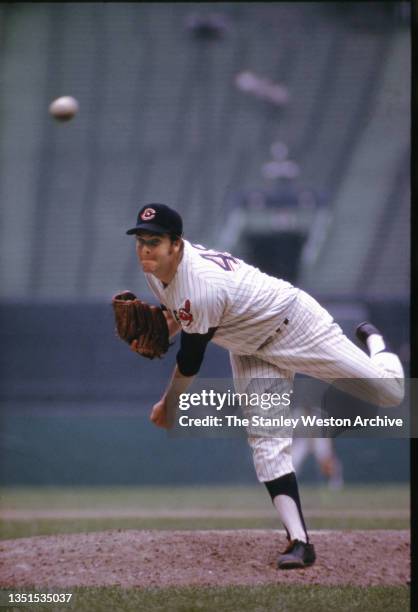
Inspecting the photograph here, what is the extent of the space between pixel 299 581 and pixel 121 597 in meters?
0.58

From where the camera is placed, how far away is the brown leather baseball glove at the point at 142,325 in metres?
3.11

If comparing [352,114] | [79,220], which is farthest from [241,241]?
[352,114]

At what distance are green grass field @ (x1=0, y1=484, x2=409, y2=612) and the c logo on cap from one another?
1.19m

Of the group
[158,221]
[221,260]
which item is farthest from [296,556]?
[158,221]

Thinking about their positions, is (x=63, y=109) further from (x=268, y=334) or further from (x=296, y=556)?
(x=296, y=556)

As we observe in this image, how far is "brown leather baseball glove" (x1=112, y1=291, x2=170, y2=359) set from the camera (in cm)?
311

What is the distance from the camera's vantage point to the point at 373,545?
341 cm

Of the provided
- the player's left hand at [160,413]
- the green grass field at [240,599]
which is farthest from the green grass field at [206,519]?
the player's left hand at [160,413]

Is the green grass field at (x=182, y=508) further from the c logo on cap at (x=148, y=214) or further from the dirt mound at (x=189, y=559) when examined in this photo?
the c logo on cap at (x=148, y=214)

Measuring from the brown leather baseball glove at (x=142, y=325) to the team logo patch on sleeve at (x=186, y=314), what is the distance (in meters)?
0.29

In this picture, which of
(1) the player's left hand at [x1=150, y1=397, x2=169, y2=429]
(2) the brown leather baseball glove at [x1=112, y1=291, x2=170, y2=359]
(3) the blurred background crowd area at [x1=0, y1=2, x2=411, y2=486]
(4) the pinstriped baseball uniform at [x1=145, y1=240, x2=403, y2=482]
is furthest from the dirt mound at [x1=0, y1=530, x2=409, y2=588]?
(3) the blurred background crowd area at [x1=0, y1=2, x2=411, y2=486]

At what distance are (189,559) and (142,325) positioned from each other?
0.84 meters

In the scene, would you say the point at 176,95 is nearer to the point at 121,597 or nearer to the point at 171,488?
the point at 171,488

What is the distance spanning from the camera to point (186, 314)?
2.84 m
